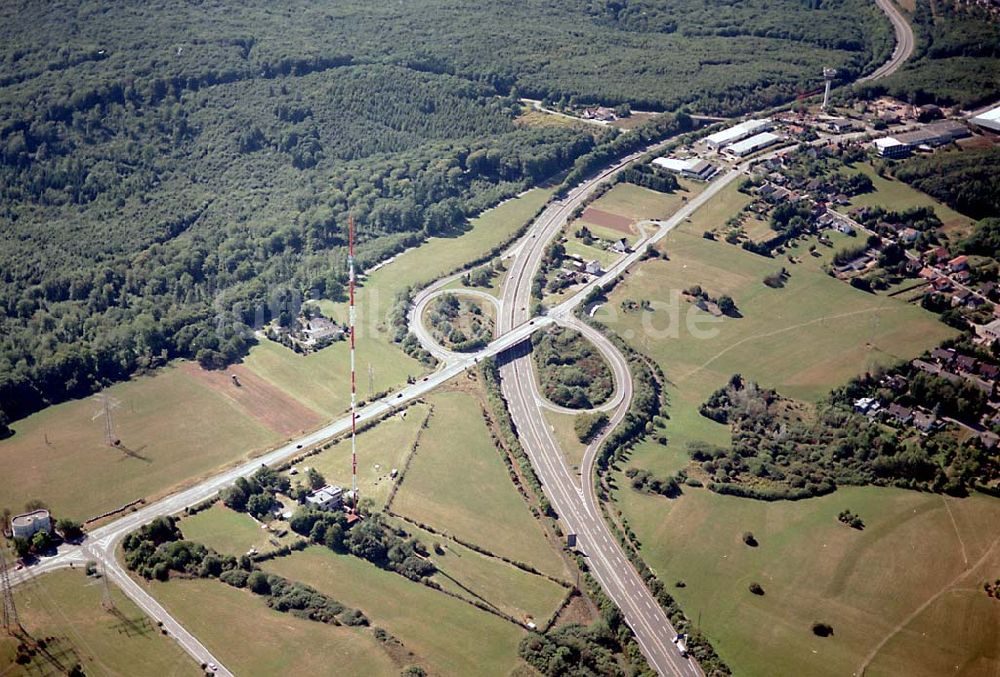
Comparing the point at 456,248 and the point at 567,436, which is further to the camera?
the point at 456,248

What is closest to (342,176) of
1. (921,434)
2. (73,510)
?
(73,510)

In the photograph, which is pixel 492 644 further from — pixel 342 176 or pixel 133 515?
pixel 342 176

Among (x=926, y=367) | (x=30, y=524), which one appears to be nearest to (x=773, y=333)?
(x=926, y=367)

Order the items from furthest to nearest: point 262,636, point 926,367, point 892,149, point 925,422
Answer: point 892,149 < point 926,367 < point 925,422 < point 262,636

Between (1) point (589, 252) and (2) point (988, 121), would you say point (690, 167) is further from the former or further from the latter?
(2) point (988, 121)

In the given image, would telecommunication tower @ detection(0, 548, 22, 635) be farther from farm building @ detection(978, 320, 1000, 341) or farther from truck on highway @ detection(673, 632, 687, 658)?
farm building @ detection(978, 320, 1000, 341)

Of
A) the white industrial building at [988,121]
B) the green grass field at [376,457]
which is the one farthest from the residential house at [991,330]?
the green grass field at [376,457]
